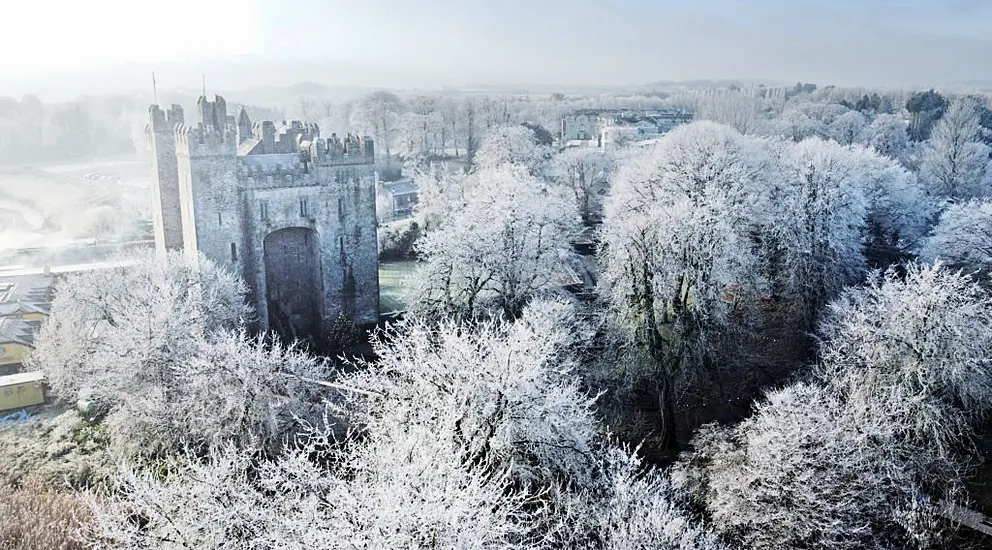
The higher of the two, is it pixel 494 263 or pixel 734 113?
pixel 734 113

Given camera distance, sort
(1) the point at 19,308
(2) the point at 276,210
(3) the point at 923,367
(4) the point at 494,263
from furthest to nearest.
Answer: (1) the point at 19,308, (2) the point at 276,210, (4) the point at 494,263, (3) the point at 923,367

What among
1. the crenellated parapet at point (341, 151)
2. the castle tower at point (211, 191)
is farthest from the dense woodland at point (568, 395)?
the crenellated parapet at point (341, 151)

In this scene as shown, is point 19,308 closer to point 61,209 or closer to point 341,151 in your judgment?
point 341,151

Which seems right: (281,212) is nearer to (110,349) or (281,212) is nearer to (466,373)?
(110,349)

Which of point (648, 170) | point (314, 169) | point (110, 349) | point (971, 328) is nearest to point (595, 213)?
point (648, 170)

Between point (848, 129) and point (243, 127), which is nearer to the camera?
point (243, 127)

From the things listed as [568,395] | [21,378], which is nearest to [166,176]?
[21,378]
